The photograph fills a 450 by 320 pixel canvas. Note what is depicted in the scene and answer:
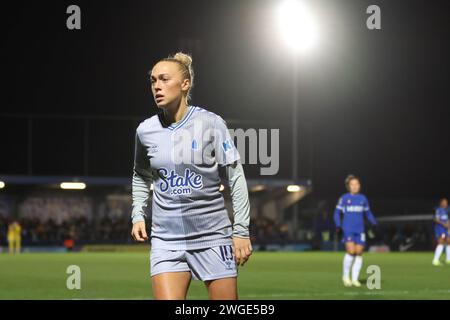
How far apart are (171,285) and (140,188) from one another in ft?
2.66

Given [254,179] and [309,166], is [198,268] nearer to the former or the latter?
[254,179]

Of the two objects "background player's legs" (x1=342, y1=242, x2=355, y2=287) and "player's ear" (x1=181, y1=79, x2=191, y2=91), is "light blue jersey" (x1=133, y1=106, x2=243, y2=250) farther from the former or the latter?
"background player's legs" (x1=342, y1=242, x2=355, y2=287)

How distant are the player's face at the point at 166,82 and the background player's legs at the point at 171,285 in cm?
114

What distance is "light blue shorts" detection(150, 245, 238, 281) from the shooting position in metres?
5.83

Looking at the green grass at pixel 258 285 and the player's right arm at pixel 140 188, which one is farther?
the green grass at pixel 258 285

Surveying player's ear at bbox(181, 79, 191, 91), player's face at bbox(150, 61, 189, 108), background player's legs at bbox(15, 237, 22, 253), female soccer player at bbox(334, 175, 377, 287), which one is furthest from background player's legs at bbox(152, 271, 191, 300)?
background player's legs at bbox(15, 237, 22, 253)

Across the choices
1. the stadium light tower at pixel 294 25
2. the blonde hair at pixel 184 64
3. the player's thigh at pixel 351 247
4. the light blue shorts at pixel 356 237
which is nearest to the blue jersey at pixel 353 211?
the light blue shorts at pixel 356 237

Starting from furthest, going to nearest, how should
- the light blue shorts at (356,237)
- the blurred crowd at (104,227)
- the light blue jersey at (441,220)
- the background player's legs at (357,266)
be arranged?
the blurred crowd at (104,227) → the light blue jersey at (441,220) → the light blue shorts at (356,237) → the background player's legs at (357,266)

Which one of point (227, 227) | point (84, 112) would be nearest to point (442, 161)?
point (84, 112)

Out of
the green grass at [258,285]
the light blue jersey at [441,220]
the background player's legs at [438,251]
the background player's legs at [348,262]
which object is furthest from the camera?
the light blue jersey at [441,220]

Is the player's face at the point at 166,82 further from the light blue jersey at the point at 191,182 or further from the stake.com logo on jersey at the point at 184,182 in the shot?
the stake.com logo on jersey at the point at 184,182

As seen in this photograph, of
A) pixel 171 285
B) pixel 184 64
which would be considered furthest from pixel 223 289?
pixel 184 64

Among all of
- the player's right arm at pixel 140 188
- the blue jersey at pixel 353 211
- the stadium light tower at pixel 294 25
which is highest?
the stadium light tower at pixel 294 25

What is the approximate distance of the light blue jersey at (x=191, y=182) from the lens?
19.2 ft
